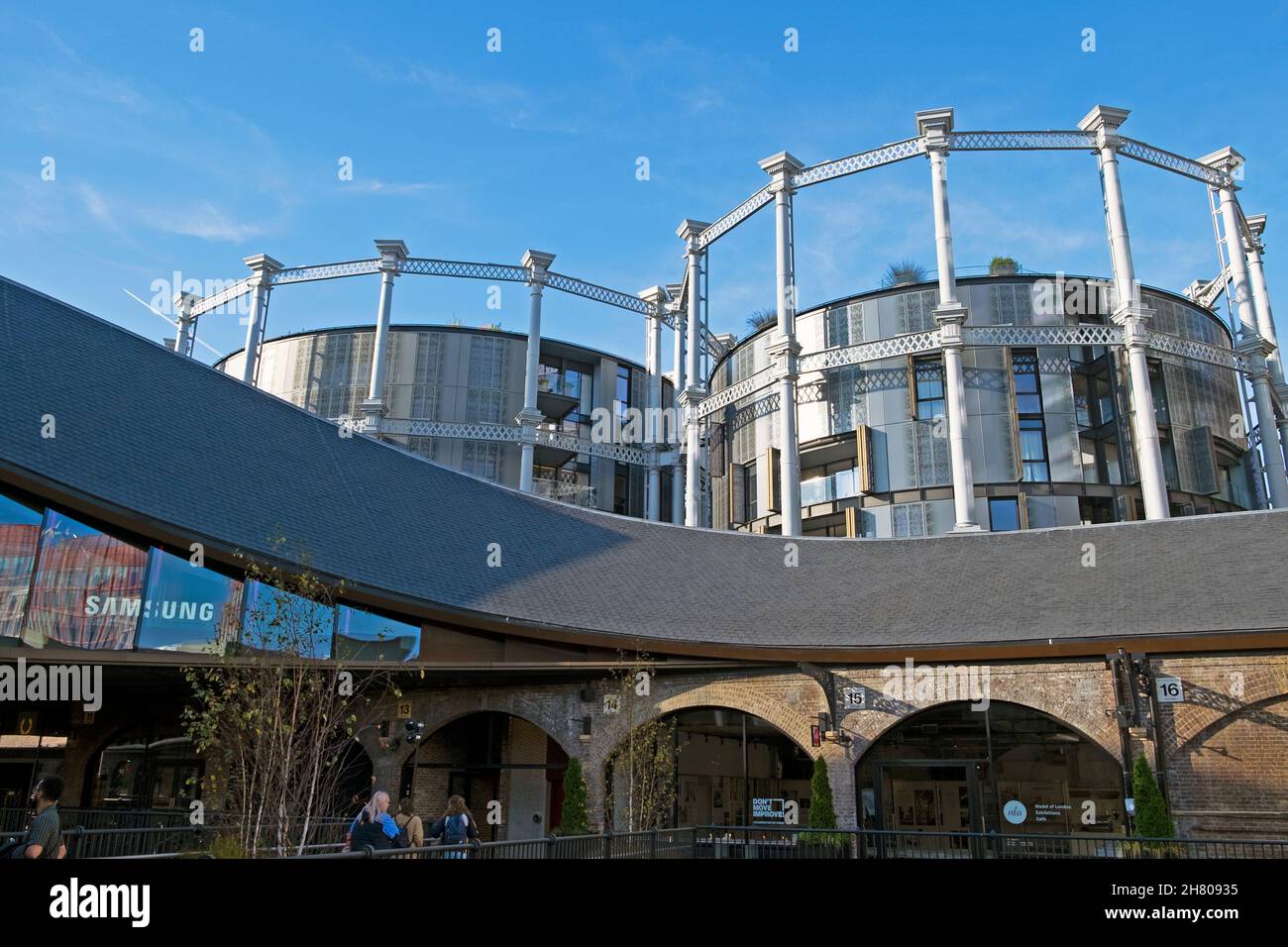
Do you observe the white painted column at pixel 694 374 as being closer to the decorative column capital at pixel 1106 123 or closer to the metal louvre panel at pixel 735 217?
the metal louvre panel at pixel 735 217

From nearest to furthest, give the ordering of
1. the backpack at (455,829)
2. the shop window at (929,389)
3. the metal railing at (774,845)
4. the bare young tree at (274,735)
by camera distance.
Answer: the bare young tree at (274,735) → the backpack at (455,829) → the metal railing at (774,845) → the shop window at (929,389)

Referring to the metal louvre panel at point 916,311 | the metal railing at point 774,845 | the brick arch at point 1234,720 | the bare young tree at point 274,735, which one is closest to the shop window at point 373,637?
the metal railing at point 774,845

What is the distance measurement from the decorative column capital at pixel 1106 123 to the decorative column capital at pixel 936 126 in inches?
185

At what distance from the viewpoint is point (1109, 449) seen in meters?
33.4

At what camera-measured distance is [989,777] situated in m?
17.3

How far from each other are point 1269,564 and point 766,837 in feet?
35.2

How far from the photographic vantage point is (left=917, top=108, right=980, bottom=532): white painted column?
2897 cm

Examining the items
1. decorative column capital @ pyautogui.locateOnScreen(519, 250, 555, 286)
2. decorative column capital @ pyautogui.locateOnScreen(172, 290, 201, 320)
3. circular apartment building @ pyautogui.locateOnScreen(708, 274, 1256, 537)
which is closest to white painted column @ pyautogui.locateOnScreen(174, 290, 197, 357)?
decorative column capital @ pyautogui.locateOnScreen(172, 290, 201, 320)

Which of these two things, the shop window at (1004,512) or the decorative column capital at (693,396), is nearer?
the shop window at (1004,512)

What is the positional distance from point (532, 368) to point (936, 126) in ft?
56.2

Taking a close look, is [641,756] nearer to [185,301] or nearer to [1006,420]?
[1006,420]

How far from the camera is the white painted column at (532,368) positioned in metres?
37.9
